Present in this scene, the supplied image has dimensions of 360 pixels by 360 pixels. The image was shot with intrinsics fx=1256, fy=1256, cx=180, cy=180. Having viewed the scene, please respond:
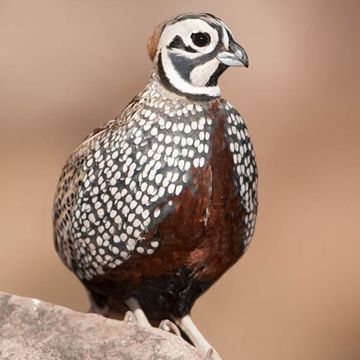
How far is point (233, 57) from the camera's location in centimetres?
304

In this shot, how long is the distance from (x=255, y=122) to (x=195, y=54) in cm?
304

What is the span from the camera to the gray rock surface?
304 cm

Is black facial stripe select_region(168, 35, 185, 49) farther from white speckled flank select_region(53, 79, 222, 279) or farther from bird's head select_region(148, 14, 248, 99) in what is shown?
white speckled flank select_region(53, 79, 222, 279)

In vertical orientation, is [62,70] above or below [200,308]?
above

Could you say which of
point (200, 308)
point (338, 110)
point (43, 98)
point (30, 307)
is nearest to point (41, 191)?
point (43, 98)

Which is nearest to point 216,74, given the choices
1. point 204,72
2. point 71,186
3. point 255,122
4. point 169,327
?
point 204,72

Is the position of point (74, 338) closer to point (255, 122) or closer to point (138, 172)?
point (138, 172)

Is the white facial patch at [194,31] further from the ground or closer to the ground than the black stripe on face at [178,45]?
further from the ground

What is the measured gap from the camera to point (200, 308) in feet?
16.9

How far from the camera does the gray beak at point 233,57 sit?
9.97 ft

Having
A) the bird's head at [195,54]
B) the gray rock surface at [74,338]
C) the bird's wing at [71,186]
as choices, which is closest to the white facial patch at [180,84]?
the bird's head at [195,54]

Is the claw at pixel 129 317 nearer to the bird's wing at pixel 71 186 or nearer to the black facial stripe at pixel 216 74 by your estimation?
the bird's wing at pixel 71 186

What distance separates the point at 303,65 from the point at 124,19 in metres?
0.97

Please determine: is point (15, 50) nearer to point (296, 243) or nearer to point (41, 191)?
point (41, 191)
